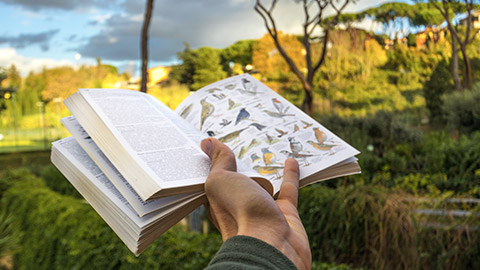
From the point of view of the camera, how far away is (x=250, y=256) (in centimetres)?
36

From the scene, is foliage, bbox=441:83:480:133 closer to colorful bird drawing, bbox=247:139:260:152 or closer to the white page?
colorful bird drawing, bbox=247:139:260:152

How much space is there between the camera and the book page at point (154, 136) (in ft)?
1.67

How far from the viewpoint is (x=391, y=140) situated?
4.61 m

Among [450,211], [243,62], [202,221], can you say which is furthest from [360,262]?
[243,62]

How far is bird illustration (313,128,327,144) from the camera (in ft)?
2.41

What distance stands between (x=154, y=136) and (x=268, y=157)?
0.69 feet

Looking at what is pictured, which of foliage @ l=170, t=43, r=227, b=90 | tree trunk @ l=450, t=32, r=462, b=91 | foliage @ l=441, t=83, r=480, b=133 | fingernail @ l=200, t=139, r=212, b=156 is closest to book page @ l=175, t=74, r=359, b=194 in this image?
fingernail @ l=200, t=139, r=212, b=156

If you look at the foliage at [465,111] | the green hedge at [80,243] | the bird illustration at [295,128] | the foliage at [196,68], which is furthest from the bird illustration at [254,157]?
the foliage at [196,68]

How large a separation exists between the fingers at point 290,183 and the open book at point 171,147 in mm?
15

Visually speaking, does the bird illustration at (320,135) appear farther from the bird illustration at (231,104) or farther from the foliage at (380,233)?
the foliage at (380,233)

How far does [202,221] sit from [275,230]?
2596 mm

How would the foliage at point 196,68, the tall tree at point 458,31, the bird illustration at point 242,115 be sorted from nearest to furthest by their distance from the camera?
the bird illustration at point 242,115 < the tall tree at point 458,31 < the foliage at point 196,68

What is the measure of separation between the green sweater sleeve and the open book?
0.42ft

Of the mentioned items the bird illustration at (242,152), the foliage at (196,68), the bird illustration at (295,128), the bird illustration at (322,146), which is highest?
the bird illustration at (295,128)
